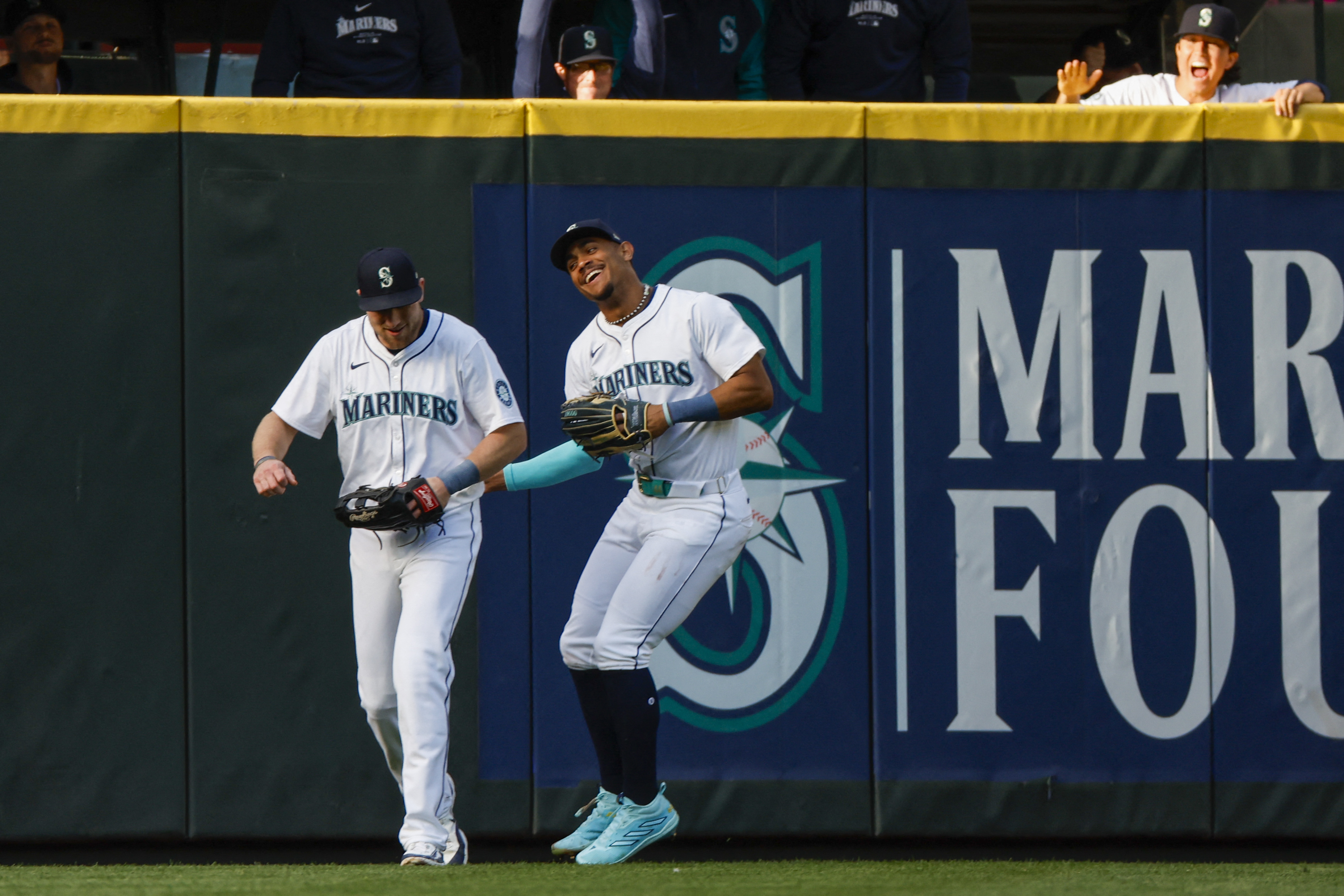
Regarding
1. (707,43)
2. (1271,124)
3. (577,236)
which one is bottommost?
(577,236)

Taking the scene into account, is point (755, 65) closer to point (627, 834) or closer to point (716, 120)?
point (716, 120)

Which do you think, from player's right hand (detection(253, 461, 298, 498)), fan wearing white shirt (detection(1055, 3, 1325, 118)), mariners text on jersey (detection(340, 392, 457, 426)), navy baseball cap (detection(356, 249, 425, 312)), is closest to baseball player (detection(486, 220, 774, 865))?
mariners text on jersey (detection(340, 392, 457, 426))

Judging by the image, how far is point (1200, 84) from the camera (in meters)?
5.43

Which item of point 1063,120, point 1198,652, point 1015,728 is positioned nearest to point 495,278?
point 1063,120

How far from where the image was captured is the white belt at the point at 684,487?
14.5 ft

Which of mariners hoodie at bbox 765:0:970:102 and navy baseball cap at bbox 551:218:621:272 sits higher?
mariners hoodie at bbox 765:0:970:102

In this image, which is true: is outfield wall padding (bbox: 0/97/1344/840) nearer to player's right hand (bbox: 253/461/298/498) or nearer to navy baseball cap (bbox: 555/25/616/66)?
navy baseball cap (bbox: 555/25/616/66)

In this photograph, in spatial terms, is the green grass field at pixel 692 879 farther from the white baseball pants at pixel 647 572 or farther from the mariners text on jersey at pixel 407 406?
the mariners text on jersey at pixel 407 406

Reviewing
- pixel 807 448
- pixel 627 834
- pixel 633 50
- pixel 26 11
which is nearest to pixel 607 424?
pixel 807 448

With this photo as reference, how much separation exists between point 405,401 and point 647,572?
3.14 ft

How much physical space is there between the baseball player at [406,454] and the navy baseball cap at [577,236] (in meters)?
0.38

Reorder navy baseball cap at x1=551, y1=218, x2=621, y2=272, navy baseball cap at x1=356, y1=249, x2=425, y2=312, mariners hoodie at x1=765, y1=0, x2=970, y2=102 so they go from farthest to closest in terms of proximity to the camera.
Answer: mariners hoodie at x1=765, y1=0, x2=970, y2=102, navy baseball cap at x1=551, y1=218, x2=621, y2=272, navy baseball cap at x1=356, y1=249, x2=425, y2=312

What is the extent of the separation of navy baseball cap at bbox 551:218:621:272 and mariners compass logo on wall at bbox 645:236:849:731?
683 millimetres

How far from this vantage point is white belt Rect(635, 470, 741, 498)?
4.41m
